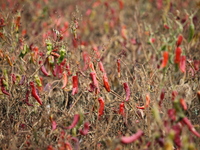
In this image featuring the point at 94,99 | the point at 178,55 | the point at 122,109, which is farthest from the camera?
the point at 94,99

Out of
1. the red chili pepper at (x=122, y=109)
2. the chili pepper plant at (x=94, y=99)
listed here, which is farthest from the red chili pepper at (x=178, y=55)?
the red chili pepper at (x=122, y=109)

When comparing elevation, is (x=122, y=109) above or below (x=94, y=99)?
below

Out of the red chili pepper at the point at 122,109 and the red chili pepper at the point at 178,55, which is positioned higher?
the red chili pepper at the point at 178,55

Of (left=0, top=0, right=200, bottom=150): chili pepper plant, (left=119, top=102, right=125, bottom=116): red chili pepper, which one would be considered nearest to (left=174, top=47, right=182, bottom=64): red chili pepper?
(left=0, top=0, right=200, bottom=150): chili pepper plant

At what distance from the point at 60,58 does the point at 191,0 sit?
19.7 ft

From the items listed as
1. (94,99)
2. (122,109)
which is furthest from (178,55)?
(94,99)

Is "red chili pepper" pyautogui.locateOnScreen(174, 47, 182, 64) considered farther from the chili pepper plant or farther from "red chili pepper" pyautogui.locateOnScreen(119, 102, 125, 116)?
"red chili pepper" pyautogui.locateOnScreen(119, 102, 125, 116)

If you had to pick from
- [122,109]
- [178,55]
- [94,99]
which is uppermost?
[178,55]

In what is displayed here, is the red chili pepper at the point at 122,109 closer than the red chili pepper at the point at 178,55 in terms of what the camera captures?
No

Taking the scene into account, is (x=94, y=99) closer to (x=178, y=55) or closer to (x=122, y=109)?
(x=122, y=109)

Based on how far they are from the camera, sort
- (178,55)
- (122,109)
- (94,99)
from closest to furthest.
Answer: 1. (178,55)
2. (122,109)
3. (94,99)

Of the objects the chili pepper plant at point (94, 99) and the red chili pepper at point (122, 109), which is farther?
the red chili pepper at point (122, 109)

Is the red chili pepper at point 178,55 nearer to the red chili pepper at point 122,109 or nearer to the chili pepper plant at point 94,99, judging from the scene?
the chili pepper plant at point 94,99

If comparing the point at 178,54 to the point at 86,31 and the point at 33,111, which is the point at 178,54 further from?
the point at 86,31
